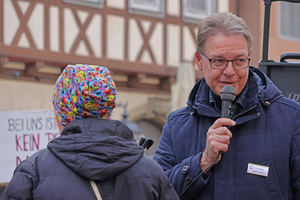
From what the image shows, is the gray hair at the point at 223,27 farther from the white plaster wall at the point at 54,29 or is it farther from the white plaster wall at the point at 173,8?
the white plaster wall at the point at 173,8

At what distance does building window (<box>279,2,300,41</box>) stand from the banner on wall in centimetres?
914

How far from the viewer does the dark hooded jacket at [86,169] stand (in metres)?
1.83

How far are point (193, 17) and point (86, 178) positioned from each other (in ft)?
34.6

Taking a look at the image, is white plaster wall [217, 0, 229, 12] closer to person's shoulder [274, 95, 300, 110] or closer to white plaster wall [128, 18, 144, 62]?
white plaster wall [128, 18, 144, 62]

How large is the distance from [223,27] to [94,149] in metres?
0.87

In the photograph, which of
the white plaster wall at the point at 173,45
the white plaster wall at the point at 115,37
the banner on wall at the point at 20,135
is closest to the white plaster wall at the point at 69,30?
the white plaster wall at the point at 115,37

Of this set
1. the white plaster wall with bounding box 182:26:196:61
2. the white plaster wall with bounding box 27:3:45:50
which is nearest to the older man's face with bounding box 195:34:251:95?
the white plaster wall with bounding box 27:3:45:50

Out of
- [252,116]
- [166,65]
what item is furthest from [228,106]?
[166,65]

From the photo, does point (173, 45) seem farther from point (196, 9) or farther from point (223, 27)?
point (223, 27)

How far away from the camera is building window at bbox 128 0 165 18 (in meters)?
11.2

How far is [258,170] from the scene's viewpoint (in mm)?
2230

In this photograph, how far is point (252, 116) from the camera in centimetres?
228

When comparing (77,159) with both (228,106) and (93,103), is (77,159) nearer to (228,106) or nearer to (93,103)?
(93,103)

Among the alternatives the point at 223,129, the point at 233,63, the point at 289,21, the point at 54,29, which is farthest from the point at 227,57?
the point at 289,21
